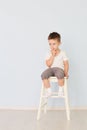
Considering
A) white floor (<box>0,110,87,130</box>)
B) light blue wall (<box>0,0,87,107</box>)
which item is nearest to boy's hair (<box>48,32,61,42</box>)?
light blue wall (<box>0,0,87,107</box>)

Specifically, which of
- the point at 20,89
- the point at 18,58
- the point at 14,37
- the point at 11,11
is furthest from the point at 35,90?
the point at 11,11

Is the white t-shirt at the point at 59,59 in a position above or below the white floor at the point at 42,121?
above

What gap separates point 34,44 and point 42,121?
0.79 m

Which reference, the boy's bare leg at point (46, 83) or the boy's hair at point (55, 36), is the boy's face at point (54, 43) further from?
the boy's bare leg at point (46, 83)

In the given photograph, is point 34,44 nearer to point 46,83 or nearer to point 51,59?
point 51,59

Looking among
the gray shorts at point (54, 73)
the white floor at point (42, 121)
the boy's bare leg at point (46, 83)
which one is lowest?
the white floor at point (42, 121)

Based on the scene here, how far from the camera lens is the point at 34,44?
2863mm

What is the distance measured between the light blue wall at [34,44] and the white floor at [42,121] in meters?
0.18

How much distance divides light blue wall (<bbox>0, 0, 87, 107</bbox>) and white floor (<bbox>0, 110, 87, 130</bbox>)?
176 mm

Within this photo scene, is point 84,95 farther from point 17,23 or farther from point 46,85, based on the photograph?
point 17,23

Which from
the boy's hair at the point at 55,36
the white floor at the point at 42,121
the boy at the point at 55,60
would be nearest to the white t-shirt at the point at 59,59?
the boy at the point at 55,60

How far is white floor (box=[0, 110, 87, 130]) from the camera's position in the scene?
229 centimetres

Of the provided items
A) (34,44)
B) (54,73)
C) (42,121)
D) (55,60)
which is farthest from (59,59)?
(42,121)

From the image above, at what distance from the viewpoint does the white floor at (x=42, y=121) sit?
7.52 ft
